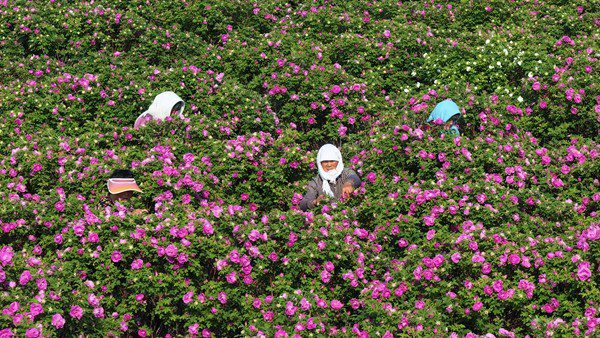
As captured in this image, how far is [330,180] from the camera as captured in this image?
7684mm

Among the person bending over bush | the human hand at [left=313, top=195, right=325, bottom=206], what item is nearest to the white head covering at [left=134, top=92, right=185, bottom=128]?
the person bending over bush

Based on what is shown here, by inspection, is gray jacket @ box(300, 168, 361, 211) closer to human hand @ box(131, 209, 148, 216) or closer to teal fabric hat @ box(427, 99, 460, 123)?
teal fabric hat @ box(427, 99, 460, 123)

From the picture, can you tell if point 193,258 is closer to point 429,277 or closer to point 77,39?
point 429,277

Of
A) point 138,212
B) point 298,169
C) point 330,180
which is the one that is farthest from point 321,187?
point 138,212

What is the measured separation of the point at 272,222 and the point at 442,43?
15.1 ft

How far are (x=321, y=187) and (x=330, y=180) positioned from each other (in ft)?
0.39

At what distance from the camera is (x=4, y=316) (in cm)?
534

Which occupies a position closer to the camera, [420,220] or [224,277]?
[224,277]

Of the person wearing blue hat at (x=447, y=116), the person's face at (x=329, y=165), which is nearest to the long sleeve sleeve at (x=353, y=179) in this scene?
the person's face at (x=329, y=165)

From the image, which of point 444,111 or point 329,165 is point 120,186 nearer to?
point 329,165

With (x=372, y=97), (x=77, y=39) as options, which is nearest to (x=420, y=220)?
(x=372, y=97)

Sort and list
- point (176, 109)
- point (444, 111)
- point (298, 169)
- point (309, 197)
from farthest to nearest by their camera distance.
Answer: point (176, 109) → point (444, 111) → point (298, 169) → point (309, 197)

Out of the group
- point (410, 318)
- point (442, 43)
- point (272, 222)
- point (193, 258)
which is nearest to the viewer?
point (410, 318)

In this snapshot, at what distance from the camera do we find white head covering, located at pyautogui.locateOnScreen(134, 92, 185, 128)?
8.56m
